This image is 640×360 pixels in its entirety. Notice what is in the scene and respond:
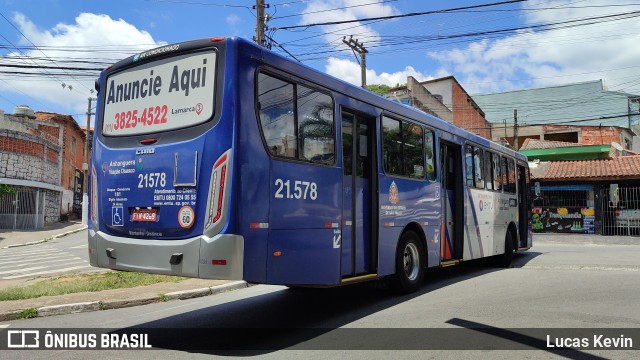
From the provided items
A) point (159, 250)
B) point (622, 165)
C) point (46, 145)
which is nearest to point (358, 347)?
point (159, 250)

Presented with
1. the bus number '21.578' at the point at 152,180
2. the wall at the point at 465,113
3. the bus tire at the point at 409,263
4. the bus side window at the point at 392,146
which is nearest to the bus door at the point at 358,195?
the bus side window at the point at 392,146

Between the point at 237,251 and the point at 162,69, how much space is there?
2485 mm

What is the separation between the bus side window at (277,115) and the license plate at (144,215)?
4.95 ft

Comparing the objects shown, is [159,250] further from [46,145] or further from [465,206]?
[46,145]

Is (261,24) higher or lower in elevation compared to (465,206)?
higher

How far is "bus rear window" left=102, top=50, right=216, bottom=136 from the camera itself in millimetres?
5426

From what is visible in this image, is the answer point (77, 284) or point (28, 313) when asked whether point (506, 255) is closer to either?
point (77, 284)

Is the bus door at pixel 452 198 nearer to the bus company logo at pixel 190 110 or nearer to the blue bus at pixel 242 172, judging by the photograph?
the blue bus at pixel 242 172

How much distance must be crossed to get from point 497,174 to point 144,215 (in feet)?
29.9

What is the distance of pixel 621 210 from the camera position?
24844 millimetres

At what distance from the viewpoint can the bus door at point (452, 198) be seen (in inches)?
378

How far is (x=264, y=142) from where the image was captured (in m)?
5.39

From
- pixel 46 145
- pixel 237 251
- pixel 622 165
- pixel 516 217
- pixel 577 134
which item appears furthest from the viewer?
pixel 577 134

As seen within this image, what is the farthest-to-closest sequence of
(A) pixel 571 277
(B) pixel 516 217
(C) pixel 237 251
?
(B) pixel 516 217 → (A) pixel 571 277 → (C) pixel 237 251
